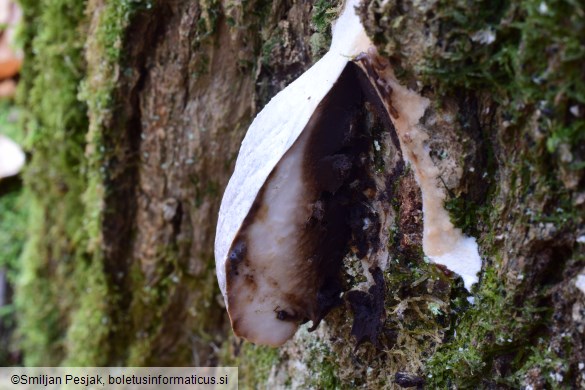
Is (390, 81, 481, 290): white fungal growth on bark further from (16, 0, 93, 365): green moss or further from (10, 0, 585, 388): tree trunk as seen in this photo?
(16, 0, 93, 365): green moss

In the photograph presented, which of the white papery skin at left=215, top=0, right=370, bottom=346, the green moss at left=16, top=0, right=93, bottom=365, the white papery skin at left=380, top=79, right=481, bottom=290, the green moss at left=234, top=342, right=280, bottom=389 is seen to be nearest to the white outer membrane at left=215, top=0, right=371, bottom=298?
the white papery skin at left=215, top=0, right=370, bottom=346

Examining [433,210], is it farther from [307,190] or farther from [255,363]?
[255,363]

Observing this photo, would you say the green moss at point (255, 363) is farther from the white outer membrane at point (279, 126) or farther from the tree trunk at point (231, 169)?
the white outer membrane at point (279, 126)

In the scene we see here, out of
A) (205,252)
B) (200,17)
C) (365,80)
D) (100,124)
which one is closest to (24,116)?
(100,124)

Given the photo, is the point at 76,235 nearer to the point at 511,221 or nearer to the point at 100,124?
the point at 100,124

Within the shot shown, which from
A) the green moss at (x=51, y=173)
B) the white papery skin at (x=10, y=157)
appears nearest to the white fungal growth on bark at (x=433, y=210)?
the green moss at (x=51, y=173)

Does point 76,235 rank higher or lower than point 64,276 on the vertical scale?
higher

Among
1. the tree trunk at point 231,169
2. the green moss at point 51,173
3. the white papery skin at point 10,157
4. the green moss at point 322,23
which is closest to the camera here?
the tree trunk at point 231,169
